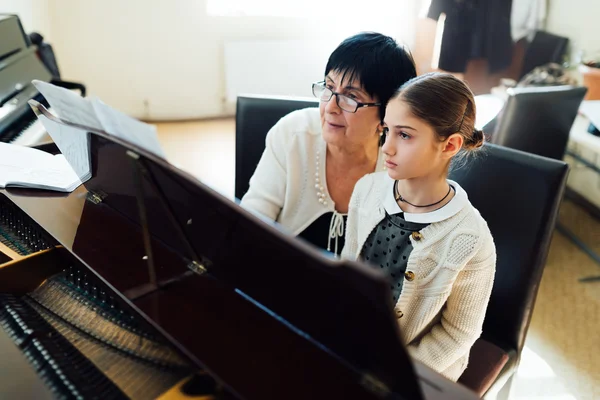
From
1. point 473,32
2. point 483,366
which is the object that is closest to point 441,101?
point 483,366

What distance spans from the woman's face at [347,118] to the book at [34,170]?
637mm

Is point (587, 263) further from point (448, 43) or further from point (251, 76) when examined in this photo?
point (251, 76)

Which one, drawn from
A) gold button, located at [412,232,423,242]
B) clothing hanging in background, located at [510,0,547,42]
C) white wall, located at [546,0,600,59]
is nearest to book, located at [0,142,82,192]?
gold button, located at [412,232,423,242]

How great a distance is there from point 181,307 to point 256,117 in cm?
81

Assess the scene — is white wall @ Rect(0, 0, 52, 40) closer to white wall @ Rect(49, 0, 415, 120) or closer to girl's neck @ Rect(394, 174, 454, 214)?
white wall @ Rect(49, 0, 415, 120)

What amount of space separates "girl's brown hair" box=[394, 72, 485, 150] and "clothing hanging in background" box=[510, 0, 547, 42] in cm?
279

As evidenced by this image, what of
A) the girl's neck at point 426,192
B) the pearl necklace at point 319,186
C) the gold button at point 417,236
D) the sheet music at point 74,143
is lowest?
the pearl necklace at point 319,186

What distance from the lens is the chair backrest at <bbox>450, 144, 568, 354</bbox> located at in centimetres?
114

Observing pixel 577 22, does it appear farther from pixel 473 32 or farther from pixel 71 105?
pixel 71 105

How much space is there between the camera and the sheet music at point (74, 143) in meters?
0.91

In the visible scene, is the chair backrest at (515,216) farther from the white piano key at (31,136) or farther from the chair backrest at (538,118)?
the white piano key at (31,136)

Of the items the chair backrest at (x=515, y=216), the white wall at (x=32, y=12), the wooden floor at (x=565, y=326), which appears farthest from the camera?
the white wall at (x=32, y=12)

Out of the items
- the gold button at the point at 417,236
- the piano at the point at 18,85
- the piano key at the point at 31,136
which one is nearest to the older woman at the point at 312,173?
the gold button at the point at 417,236

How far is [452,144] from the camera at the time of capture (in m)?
0.99
